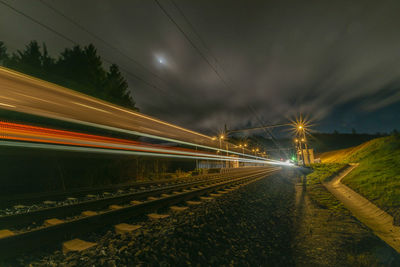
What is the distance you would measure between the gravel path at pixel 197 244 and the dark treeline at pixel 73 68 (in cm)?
1884

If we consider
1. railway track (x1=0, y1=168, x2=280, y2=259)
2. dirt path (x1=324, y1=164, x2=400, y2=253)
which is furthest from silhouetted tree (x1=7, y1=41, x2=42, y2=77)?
dirt path (x1=324, y1=164, x2=400, y2=253)

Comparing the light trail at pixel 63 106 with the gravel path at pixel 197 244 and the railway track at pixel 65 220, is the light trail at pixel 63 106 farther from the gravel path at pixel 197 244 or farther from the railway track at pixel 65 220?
the gravel path at pixel 197 244

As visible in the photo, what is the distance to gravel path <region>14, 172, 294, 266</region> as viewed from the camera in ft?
7.13

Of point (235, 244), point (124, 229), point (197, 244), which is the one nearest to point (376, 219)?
point (235, 244)

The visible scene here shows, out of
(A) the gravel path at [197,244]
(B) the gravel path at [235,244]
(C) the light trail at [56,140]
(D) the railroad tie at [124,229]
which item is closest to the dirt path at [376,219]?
(B) the gravel path at [235,244]

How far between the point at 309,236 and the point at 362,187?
605 cm

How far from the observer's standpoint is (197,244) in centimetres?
262

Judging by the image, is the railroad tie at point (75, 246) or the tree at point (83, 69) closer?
the railroad tie at point (75, 246)

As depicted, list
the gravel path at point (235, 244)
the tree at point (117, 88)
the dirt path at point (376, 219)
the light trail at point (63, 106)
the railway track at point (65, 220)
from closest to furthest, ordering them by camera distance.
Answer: the gravel path at point (235, 244) → the railway track at point (65, 220) → the dirt path at point (376, 219) → the light trail at point (63, 106) → the tree at point (117, 88)

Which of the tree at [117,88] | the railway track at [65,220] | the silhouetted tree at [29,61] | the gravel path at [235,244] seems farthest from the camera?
the tree at [117,88]

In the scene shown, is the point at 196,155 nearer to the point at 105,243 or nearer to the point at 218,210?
the point at 218,210

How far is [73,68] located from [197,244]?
24566 mm

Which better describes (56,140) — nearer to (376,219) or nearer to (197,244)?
(197,244)

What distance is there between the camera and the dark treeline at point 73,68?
16986 mm
